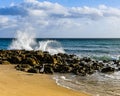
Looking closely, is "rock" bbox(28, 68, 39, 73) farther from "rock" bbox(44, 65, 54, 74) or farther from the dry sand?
the dry sand

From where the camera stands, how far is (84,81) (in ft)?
77.8

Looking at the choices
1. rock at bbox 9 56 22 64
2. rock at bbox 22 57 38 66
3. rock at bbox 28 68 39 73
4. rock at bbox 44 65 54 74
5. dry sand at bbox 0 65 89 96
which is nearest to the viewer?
dry sand at bbox 0 65 89 96

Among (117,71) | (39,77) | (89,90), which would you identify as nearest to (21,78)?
(39,77)

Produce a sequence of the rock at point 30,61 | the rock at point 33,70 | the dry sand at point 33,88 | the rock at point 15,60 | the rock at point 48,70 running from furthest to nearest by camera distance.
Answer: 1. the rock at point 15,60
2. the rock at point 30,61
3. the rock at point 48,70
4. the rock at point 33,70
5. the dry sand at point 33,88

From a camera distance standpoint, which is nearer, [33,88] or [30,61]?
[33,88]

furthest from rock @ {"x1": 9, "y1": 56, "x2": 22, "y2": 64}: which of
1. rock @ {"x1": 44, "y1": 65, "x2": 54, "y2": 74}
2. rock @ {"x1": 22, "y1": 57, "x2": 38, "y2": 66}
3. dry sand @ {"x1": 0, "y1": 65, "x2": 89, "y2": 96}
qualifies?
dry sand @ {"x1": 0, "y1": 65, "x2": 89, "y2": 96}

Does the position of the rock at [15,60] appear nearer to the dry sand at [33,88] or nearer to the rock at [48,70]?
the rock at [48,70]

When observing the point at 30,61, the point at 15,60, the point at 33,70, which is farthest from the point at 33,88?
the point at 15,60

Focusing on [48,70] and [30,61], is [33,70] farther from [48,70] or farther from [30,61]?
[30,61]

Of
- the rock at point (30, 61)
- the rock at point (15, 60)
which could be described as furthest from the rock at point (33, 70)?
the rock at point (15, 60)

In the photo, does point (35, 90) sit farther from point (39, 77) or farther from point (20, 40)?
point (20, 40)

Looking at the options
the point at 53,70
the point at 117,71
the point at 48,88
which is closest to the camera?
the point at 48,88

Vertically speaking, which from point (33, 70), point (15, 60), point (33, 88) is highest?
point (15, 60)

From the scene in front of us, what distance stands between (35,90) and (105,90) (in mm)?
4547
